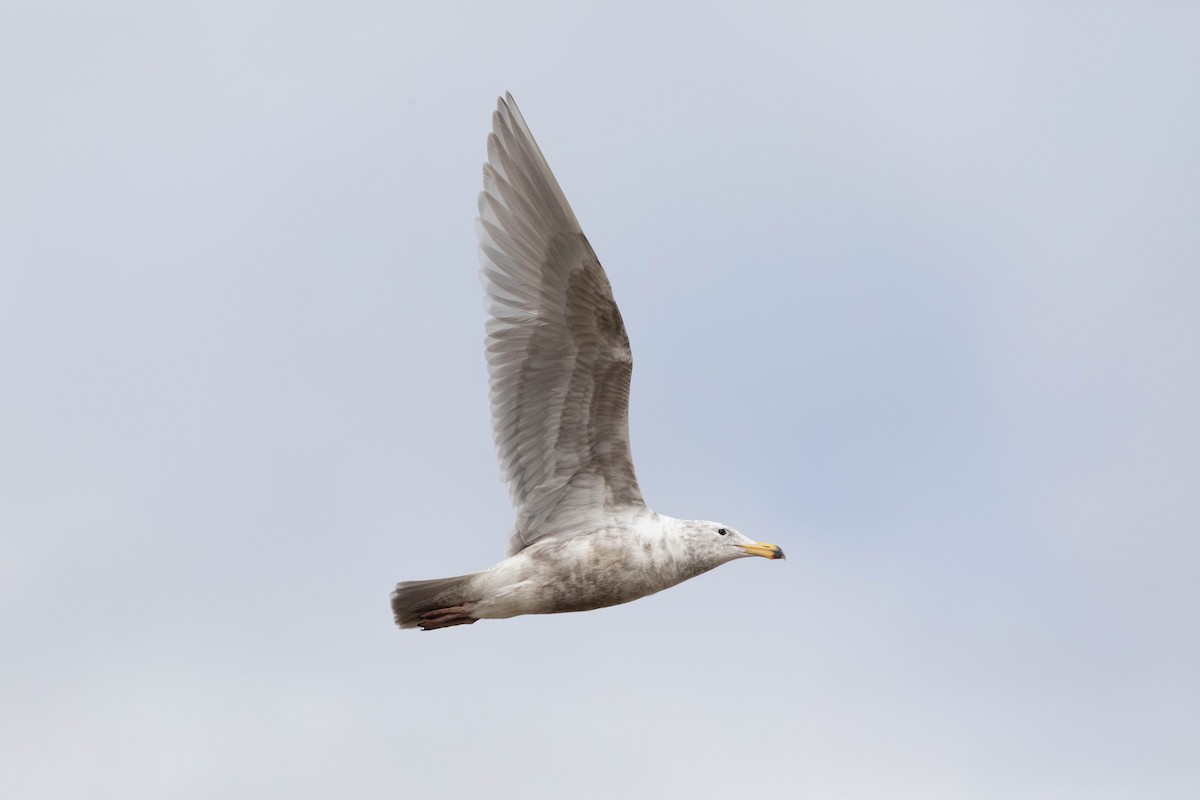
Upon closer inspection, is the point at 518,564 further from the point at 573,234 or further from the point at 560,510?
the point at 573,234

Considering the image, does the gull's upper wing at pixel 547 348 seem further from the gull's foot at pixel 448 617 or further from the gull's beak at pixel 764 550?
the gull's beak at pixel 764 550

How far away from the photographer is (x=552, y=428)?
40281 millimetres

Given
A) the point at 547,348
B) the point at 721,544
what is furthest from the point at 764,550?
the point at 547,348

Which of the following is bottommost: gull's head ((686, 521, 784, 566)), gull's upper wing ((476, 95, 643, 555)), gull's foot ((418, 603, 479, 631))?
gull's foot ((418, 603, 479, 631))

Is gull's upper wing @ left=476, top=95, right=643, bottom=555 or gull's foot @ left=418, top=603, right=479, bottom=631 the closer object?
gull's upper wing @ left=476, top=95, right=643, bottom=555

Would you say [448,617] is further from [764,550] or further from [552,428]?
[764,550]

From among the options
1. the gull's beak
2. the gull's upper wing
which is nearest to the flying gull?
the gull's upper wing

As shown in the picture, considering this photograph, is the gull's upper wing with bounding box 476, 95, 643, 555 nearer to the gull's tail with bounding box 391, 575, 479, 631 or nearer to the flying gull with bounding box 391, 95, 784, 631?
the flying gull with bounding box 391, 95, 784, 631

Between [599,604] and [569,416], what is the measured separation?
7.59 ft

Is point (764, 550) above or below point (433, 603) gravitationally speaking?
above

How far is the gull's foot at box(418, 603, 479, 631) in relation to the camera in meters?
40.3

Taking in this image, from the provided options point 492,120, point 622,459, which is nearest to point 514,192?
point 492,120

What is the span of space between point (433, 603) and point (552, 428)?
2.58 meters

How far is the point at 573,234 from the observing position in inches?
1571
